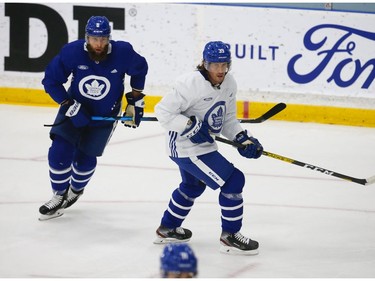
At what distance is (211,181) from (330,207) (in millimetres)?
1140

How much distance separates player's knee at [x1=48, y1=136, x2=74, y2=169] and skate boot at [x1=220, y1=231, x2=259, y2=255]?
88 cm

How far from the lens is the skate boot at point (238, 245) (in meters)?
4.22

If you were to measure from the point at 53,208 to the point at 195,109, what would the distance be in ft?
3.23

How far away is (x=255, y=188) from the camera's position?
213 inches

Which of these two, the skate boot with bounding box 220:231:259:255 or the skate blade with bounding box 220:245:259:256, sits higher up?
the skate boot with bounding box 220:231:259:255

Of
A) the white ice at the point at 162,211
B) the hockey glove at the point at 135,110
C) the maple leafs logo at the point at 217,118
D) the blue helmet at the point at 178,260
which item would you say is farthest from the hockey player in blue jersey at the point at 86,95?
the blue helmet at the point at 178,260

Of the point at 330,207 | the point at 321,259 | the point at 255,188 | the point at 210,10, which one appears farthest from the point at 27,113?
the point at 321,259

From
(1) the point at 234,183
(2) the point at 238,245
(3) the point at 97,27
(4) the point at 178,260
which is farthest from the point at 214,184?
(4) the point at 178,260

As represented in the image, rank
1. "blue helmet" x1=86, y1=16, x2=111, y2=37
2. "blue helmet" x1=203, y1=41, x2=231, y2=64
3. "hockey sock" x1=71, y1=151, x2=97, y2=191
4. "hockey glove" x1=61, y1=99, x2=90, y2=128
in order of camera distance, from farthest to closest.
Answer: "hockey sock" x1=71, y1=151, x2=97, y2=191, "hockey glove" x1=61, y1=99, x2=90, y2=128, "blue helmet" x1=86, y1=16, x2=111, y2=37, "blue helmet" x1=203, y1=41, x2=231, y2=64

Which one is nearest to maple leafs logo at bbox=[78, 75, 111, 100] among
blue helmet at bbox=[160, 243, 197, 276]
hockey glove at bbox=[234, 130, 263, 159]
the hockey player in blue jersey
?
the hockey player in blue jersey

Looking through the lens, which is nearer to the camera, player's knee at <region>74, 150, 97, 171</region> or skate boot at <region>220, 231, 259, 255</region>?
skate boot at <region>220, 231, 259, 255</region>

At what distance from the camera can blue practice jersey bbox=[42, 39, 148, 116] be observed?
4531mm

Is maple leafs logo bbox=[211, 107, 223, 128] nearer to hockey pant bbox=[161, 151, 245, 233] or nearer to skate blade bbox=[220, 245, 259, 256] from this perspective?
hockey pant bbox=[161, 151, 245, 233]

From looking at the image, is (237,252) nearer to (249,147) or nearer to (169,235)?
(169,235)
